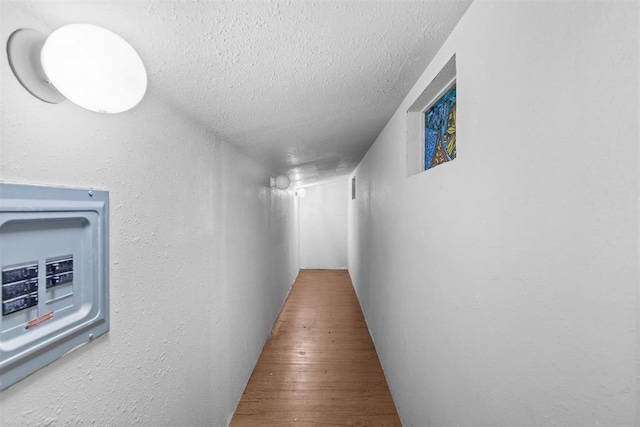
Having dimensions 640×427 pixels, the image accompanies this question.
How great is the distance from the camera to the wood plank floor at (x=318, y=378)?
172 cm

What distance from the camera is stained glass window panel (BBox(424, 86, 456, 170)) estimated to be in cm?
114

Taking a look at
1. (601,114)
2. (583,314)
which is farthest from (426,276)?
(601,114)

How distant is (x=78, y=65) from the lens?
521 mm

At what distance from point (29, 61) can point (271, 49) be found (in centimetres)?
57

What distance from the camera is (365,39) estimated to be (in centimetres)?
85

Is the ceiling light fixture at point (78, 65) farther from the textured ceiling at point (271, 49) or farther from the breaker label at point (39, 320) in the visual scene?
the breaker label at point (39, 320)

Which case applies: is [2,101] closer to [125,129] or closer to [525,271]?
[125,129]

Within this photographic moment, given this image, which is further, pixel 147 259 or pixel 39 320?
pixel 147 259

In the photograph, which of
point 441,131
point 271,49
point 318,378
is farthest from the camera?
point 318,378

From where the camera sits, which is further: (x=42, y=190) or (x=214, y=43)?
(x=214, y=43)

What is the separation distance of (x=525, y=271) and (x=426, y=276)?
637 mm

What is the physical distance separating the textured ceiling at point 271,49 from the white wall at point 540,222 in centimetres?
17

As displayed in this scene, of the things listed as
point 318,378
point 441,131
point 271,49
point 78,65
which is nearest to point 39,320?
point 78,65

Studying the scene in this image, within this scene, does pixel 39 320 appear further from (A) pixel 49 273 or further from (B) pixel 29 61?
(B) pixel 29 61
